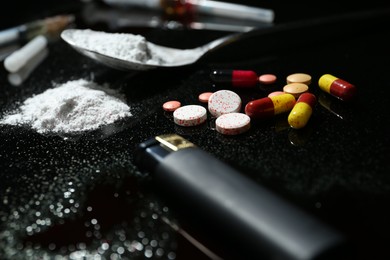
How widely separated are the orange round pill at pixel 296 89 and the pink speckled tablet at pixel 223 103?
107mm

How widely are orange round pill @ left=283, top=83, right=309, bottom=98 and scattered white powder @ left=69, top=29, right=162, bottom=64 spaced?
1.01 ft

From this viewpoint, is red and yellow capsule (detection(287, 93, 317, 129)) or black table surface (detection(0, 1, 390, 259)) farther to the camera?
red and yellow capsule (detection(287, 93, 317, 129))

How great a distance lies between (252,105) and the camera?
0.82 metres

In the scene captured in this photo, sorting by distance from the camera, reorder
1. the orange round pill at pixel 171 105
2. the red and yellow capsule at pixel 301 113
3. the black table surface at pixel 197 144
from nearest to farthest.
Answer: the black table surface at pixel 197 144, the red and yellow capsule at pixel 301 113, the orange round pill at pixel 171 105

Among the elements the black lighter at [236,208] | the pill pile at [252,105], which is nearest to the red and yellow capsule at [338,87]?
the pill pile at [252,105]

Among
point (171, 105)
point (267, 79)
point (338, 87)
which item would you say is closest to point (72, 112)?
point (171, 105)

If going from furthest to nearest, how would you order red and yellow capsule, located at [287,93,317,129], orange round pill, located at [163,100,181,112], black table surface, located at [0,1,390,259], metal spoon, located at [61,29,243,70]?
metal spoon, located at [61,29,243,70]
orange round pill, located at [163,100,181,112]
red and yellow capsule, located at [287,93,317,129]
black table surface, located at [0,1,390,259]

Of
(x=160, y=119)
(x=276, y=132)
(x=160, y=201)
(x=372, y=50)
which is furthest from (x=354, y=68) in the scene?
(x=160, y=201)

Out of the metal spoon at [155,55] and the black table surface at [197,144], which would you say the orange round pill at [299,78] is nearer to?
the black table surface at [197,144]

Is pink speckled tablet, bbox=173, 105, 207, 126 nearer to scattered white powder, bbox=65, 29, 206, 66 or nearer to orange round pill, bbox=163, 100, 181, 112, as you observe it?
orange round pill, bbox=163, 100, 181, 112

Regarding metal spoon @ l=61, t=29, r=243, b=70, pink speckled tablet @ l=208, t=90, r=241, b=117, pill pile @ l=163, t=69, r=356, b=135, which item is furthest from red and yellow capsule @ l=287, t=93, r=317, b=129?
metal spoon @ l=61, t=29, r=243, b=70

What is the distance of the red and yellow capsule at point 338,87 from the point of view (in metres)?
0.85

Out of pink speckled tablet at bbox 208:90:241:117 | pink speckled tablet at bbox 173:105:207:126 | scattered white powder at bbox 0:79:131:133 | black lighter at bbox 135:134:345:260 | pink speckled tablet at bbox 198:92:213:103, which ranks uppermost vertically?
black lighter at bbox 135:134:345:260

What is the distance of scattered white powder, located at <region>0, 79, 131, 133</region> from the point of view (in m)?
0.85
